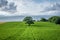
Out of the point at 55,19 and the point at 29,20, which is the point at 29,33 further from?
the point at 55,19

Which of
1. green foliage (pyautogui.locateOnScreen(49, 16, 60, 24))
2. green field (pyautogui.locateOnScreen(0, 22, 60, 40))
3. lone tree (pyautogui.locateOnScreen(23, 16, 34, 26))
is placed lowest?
green foliage (pyautogui.locateOnScreen(49, 16, 60, 24))

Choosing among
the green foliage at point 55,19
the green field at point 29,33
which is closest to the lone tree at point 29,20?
the green foliage at point 55,19

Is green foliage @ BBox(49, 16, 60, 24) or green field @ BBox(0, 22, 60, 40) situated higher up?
green field @ BBox(0, 22, 60, 40)

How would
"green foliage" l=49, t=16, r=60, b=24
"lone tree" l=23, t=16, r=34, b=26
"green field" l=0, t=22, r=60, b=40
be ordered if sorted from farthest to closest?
1. "green foliage" l=49, t=16, r=60, b=24
2. "lone tree" l=23, t=16, r=34, b=26
3. "green field" l=0, t=22, r=60, b=40

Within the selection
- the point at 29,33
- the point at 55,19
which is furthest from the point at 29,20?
the point at 29,33

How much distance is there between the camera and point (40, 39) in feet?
57.9

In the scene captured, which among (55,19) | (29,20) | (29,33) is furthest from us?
(55,19)

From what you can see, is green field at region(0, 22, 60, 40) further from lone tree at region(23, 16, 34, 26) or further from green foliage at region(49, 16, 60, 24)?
green foliage at region(49, 16, 60, 24)

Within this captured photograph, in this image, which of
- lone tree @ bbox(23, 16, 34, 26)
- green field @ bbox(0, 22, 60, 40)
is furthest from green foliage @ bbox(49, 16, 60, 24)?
green field @ bbox(0, 22, 60, 40)

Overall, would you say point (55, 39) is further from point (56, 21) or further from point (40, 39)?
point (56, 21)

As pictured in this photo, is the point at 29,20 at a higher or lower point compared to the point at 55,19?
higher

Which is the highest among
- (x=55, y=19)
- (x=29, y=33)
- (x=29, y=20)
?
(x=29, y=33)

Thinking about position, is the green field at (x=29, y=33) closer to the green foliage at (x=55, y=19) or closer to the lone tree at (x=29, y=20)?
the lone tree at (x=29, y=20)

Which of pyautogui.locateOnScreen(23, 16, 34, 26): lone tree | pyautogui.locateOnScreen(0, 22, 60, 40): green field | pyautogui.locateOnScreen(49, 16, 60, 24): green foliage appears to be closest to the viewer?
pyautogui.locateOnScreen(0, 22, 60, 40): green field
